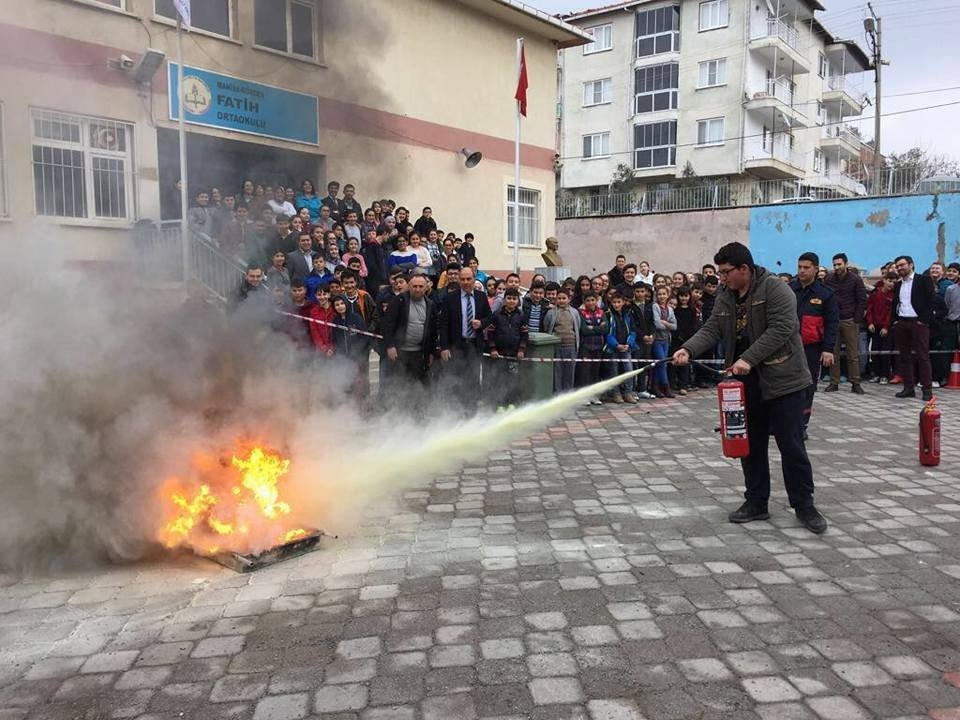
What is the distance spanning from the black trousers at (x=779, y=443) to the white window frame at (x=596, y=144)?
119ft

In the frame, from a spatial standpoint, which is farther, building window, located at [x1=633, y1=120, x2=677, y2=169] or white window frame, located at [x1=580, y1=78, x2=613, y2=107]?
white window frame, located at [x1=580, y1=78, x2=613, y2=107]

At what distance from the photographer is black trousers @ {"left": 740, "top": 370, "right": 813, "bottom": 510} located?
15.4 ft

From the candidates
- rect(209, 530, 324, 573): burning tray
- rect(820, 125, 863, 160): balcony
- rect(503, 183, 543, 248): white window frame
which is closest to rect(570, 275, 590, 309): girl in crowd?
rect(209, 530, 324, 573): burning tray

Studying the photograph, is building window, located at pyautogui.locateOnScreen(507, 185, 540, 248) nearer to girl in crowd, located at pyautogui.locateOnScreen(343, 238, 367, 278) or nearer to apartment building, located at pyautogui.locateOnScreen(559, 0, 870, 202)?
girl in crowd, located at pyautogui.locateOnScreen(343, 238, 367, 278)

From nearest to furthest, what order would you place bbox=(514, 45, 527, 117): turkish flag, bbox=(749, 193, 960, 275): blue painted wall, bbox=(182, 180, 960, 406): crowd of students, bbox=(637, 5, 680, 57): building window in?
bbox=(182, 180, 960, 406): crowd of students < bbox=(514, 45, 527, 117): turkish flag < bbox=(749, 193, 960, 275): blue painted wall < bbox=(637, 5, 680, 57): building window

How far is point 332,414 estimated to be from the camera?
5.50 meters

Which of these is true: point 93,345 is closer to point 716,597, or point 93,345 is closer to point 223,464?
point 223,464

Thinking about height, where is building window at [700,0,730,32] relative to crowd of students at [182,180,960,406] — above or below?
above

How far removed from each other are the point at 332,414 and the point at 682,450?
12.0ft

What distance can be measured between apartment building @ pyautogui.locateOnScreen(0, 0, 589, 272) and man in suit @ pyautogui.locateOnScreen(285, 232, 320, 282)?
776 millimetres

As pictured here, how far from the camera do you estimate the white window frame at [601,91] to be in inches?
1521

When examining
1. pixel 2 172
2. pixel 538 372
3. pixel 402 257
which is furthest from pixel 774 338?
pixel 402 257

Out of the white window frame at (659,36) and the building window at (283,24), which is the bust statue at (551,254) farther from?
the white window frame at (659,36)

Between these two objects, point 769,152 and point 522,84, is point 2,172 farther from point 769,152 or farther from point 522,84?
point 769,152
